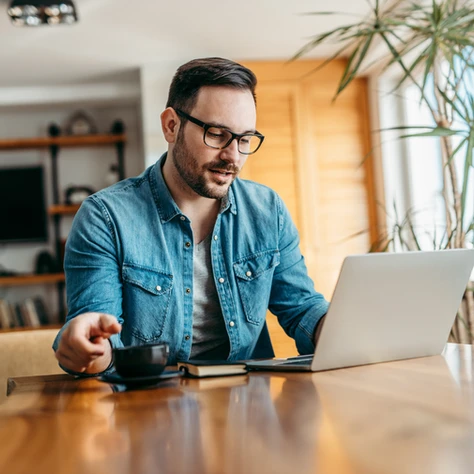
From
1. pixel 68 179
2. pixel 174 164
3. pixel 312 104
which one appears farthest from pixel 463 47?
pixel 68 179

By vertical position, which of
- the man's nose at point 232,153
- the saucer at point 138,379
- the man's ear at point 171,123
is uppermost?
the man's ear at point 171,123

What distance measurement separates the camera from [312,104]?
17.7 ft

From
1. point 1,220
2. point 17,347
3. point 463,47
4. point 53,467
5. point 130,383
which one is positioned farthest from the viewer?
point 1,220

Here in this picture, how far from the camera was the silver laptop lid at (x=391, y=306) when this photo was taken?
3.69 ft

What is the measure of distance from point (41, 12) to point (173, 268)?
2970 mm

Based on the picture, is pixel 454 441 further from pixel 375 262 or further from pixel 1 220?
pixel 1 220

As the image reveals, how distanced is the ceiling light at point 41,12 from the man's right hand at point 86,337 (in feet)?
10.5

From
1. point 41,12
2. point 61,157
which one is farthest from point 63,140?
point 41,12

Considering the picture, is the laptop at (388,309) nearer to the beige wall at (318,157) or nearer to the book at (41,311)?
the beige wall at (318,157)

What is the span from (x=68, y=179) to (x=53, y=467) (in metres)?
5.87

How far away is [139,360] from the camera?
42.6 inches

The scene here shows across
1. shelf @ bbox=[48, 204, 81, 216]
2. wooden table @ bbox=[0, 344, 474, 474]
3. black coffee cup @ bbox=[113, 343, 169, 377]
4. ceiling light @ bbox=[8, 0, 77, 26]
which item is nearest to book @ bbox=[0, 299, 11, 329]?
shelf @ bbox=[48, 204, 81, 216]

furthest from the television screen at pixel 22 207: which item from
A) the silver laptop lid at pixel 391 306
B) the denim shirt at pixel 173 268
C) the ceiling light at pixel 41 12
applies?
the silver laptop lid at pixel 391 306

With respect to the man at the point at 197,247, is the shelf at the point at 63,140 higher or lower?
higher
